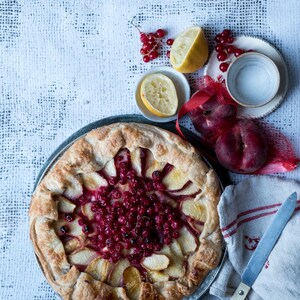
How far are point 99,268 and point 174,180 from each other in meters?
0.46

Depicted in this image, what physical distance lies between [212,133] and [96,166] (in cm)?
51

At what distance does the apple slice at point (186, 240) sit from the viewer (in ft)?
7.55

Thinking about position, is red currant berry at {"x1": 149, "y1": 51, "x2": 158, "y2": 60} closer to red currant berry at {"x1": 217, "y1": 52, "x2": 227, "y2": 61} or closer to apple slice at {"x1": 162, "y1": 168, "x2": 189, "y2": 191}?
red currant berry at {"x1": 217, "y1": 52, "x2": 227, "y2": 61}

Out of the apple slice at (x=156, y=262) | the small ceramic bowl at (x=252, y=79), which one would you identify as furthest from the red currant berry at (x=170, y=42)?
the apple slice at (x=156, y=262)

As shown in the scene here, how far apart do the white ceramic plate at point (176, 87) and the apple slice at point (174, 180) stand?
0.24 meters

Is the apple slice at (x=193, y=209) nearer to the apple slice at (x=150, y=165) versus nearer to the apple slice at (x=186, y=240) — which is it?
the apple slice at (x=186, y=240)

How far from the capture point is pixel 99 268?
2283 millimetres

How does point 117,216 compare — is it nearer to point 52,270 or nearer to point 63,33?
point 52,270

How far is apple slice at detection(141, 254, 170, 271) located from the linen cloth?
51cm

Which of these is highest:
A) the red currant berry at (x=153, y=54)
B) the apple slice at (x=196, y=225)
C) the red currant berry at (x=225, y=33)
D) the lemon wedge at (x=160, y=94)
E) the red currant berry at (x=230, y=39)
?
the red currant berry at (x=225, y=33)

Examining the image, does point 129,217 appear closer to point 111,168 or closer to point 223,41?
point 111,168

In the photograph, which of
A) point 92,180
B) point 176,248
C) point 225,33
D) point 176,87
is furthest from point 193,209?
point 225,33

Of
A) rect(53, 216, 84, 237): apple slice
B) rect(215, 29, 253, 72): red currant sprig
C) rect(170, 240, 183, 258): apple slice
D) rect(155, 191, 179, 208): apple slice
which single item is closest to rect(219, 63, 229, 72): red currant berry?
rect(215, 29, 253, 72): red currant sprig

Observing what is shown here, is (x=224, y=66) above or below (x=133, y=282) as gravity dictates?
above
